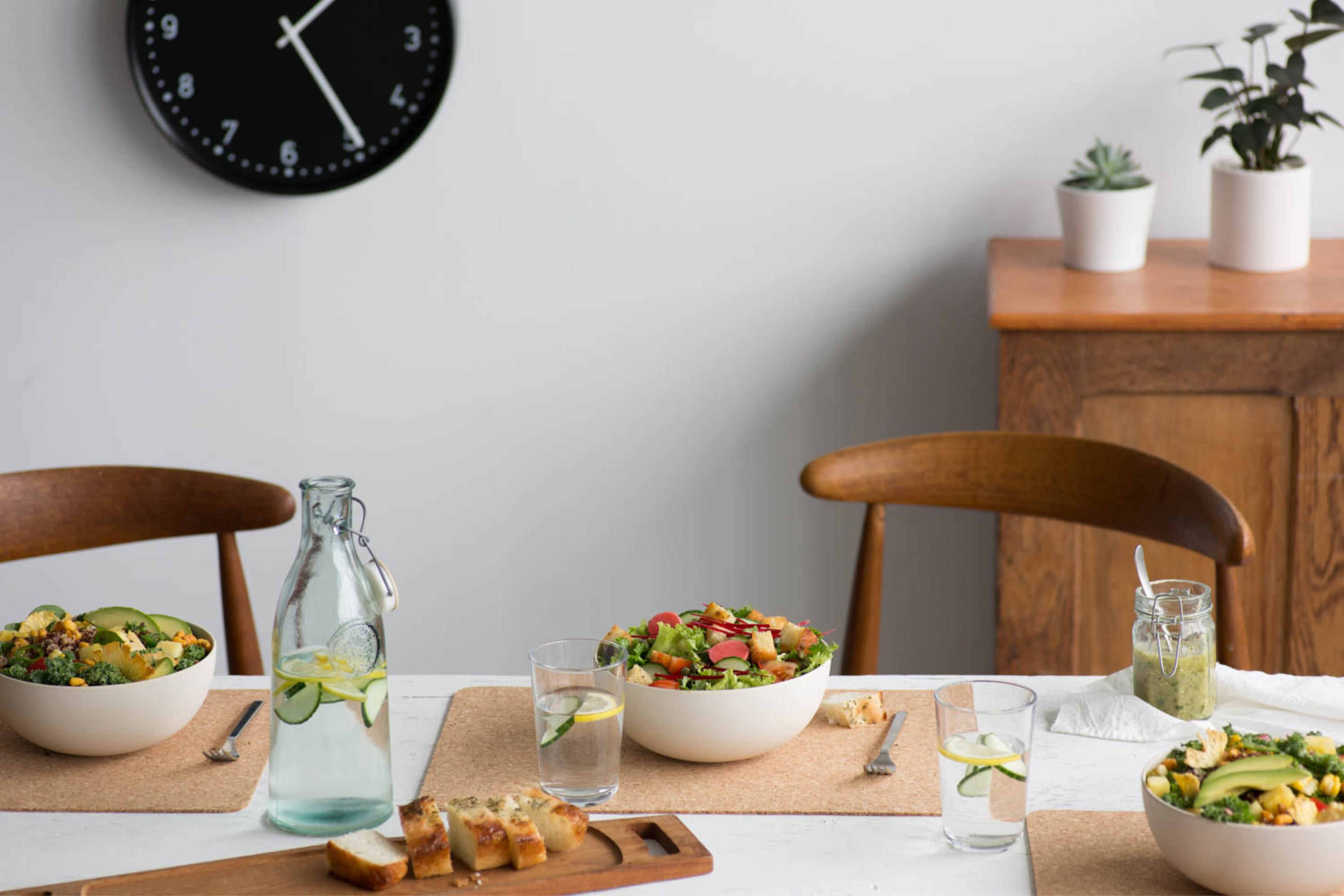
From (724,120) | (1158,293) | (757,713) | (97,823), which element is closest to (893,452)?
(1158,293)

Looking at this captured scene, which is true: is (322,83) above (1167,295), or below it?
above

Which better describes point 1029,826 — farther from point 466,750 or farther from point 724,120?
point 724,120

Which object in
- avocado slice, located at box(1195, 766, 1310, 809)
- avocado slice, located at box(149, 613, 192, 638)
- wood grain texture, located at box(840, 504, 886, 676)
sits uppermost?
avocado slice, located at box(149, 613, 192, 638)

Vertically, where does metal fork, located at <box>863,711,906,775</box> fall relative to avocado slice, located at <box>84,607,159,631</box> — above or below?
below

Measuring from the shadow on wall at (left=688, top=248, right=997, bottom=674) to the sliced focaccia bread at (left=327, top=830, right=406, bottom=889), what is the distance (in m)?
1.55

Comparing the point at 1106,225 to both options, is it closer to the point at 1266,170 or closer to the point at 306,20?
the point at 1266,170

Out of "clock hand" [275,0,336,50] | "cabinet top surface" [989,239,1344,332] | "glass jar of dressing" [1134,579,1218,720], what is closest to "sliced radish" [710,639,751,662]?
"glass jar of dressing" [1134,579,1218,720]

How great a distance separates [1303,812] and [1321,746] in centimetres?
8

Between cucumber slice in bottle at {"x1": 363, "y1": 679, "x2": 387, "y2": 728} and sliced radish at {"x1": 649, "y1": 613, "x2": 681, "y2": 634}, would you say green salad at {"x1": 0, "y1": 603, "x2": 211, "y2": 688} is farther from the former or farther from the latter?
sliced radish at {"x1": 649, "y1": 613, "x2": 681, "y2": 634}

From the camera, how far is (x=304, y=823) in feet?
3.53

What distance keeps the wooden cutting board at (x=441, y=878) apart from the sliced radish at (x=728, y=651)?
0.18m

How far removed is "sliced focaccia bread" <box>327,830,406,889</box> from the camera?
972mm

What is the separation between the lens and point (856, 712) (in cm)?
126

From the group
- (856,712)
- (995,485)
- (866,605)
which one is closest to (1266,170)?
(995,485)
